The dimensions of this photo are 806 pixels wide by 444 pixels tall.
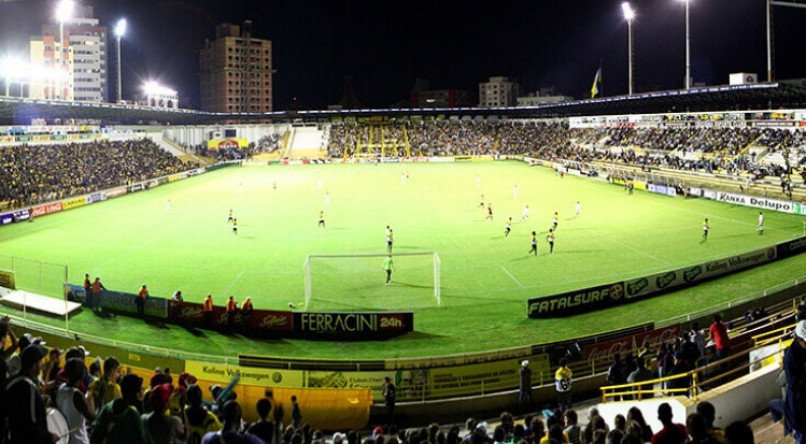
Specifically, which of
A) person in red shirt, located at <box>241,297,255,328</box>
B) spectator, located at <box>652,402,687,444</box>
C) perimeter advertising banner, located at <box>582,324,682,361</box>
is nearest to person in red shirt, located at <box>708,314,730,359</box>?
perimeter advertising banner, located at <box>582,324,682,361</box>

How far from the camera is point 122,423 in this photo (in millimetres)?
6180

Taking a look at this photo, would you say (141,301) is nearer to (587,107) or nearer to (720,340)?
(720,340)

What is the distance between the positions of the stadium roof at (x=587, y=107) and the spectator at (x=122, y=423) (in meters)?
59.3

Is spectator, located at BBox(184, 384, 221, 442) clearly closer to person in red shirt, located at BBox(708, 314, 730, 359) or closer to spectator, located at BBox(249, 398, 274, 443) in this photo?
spectator, located at BBox(249, 398, 274, 443)

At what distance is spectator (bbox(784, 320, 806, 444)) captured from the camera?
734cm

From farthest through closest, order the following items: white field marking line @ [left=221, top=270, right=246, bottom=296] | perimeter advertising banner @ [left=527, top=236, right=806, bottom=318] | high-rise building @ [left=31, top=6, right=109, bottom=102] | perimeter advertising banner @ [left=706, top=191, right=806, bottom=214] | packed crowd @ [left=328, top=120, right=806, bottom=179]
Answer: high-rise building @ [left=31, top=6, right=109, bottom=102], packed crowd @ [left=328, top=120, right=806, bottom=179], perimeter advertising banner @ [left=706, top=191, right=806, bottom=214], white field marking line @ [left=221, top=270, right=246, bottom=296], perimeter advertising banner @ [left=527, top=236, right=806, bottom=318]

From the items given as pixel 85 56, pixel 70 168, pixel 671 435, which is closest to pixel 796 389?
pixel 671 435

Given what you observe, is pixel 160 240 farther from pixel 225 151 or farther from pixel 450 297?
pixel 225 151

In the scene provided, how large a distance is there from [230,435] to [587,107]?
9943 centimetres

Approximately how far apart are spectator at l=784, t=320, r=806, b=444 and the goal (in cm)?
1944

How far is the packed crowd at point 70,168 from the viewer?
2186 inches

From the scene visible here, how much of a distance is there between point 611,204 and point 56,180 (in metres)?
50.5

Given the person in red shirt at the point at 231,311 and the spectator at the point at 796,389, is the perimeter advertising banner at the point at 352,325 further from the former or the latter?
the spectator at the point at 796,389

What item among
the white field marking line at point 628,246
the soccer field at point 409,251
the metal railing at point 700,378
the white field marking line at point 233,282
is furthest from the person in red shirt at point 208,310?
the white field marking line at point 628,246
